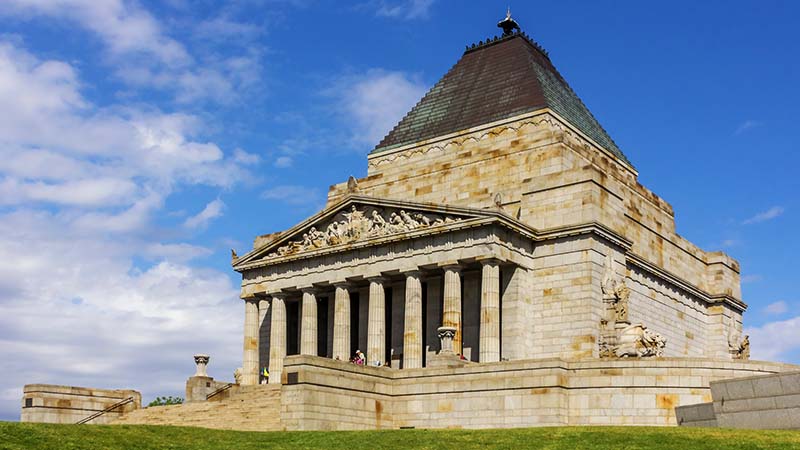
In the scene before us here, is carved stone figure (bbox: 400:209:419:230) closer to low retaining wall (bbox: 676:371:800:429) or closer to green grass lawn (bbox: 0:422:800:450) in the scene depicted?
green grass lawn (bbox: 0:422:800:450)

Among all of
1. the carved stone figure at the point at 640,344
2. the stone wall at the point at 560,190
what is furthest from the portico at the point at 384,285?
the carved stone figure at the point at 640,344

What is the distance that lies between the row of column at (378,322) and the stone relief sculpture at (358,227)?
2319 mm

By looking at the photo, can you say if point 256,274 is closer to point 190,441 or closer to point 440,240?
point 440,240

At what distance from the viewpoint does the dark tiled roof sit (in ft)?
199

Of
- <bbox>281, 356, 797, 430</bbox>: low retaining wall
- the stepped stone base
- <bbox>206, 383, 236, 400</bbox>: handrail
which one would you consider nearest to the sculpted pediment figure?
<bbox>206, 383, 236, 400</bbox>: handrail

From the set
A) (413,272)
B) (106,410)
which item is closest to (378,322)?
(413,272)

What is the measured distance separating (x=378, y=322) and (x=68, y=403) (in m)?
15.5

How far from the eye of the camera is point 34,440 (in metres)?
25.2

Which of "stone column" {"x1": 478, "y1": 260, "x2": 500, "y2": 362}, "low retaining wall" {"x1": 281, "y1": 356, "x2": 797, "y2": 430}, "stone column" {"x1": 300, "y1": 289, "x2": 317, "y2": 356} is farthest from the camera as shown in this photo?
"stone column" {"x1": 300, "y1": 289, "x2": 317, "y2": 356}

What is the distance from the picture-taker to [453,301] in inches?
1955

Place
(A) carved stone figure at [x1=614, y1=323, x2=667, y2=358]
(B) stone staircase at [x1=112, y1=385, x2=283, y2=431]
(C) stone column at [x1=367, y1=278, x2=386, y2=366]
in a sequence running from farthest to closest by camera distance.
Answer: (C) stone column at [x1=367, y1=278, x2=386, y2=366] → (A) carved stone figure at [x1=614, y1=323, x2=667, y2=358] → (B) stone staircase at [x1=112, y1=385, x2=283, y2=431]

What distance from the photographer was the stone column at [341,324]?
54.0 m

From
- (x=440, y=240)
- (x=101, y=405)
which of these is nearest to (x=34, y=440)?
(x=101, y=405)

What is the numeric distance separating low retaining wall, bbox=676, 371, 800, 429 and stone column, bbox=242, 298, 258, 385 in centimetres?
3318
